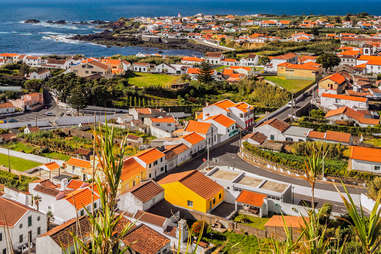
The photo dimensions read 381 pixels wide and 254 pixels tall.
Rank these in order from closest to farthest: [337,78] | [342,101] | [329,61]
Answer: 1. [342,101]
2. [337,78]
3. [329,61]

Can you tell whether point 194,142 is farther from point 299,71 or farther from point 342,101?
point 299,71

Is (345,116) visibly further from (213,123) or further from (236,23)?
(236,23)

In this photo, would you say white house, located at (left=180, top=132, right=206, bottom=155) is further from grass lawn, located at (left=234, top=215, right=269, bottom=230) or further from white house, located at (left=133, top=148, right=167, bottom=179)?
grass lawn, located at (left=234, top=215, right=269, bottom=230)

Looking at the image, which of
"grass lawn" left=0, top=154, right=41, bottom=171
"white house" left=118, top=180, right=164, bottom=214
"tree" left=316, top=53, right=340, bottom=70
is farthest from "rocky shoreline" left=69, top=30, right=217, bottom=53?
"white house" left=118, top=180, right=164, bottom=214

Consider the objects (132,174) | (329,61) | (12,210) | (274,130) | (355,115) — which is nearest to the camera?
(12,210)

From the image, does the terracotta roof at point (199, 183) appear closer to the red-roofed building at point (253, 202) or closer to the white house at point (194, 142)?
the red-roofed building at point (253, 202)

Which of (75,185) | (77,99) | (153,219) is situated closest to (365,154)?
(153,219)

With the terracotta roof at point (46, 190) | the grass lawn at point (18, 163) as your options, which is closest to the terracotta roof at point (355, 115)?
the terracotta roof at point (46, 190)

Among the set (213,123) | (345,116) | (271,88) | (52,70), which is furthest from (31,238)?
(52,70)
